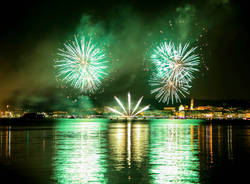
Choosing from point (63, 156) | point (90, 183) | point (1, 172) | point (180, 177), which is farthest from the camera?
point (63, 156)

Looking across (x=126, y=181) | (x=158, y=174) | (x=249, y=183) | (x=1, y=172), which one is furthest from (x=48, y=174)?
(x=249, y=183)

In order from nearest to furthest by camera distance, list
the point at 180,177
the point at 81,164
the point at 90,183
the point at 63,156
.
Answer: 1. the point at 90,183
2. the point at 180,177
3. the point at 81,164
4. the point at 63,156

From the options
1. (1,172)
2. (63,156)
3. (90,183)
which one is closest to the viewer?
(90,183)

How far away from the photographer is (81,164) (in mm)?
16812

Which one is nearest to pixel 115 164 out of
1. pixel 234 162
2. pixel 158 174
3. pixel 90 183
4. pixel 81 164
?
pixel 81 164

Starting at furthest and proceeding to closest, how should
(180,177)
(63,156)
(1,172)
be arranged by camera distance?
(63,156) < (1,172) < (180,177)

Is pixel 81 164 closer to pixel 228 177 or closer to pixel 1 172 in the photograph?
pixel 1 172

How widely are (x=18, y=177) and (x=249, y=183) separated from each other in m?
8.24

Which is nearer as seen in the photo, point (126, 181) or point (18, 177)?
point (126, 181)

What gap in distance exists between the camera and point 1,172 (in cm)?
1474

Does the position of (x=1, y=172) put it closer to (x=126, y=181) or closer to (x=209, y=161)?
(x=126, y=181)

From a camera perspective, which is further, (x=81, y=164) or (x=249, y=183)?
(x=81, y=164)

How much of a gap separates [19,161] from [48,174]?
15.1 feet

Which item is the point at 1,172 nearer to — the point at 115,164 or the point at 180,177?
the point at 115,164
